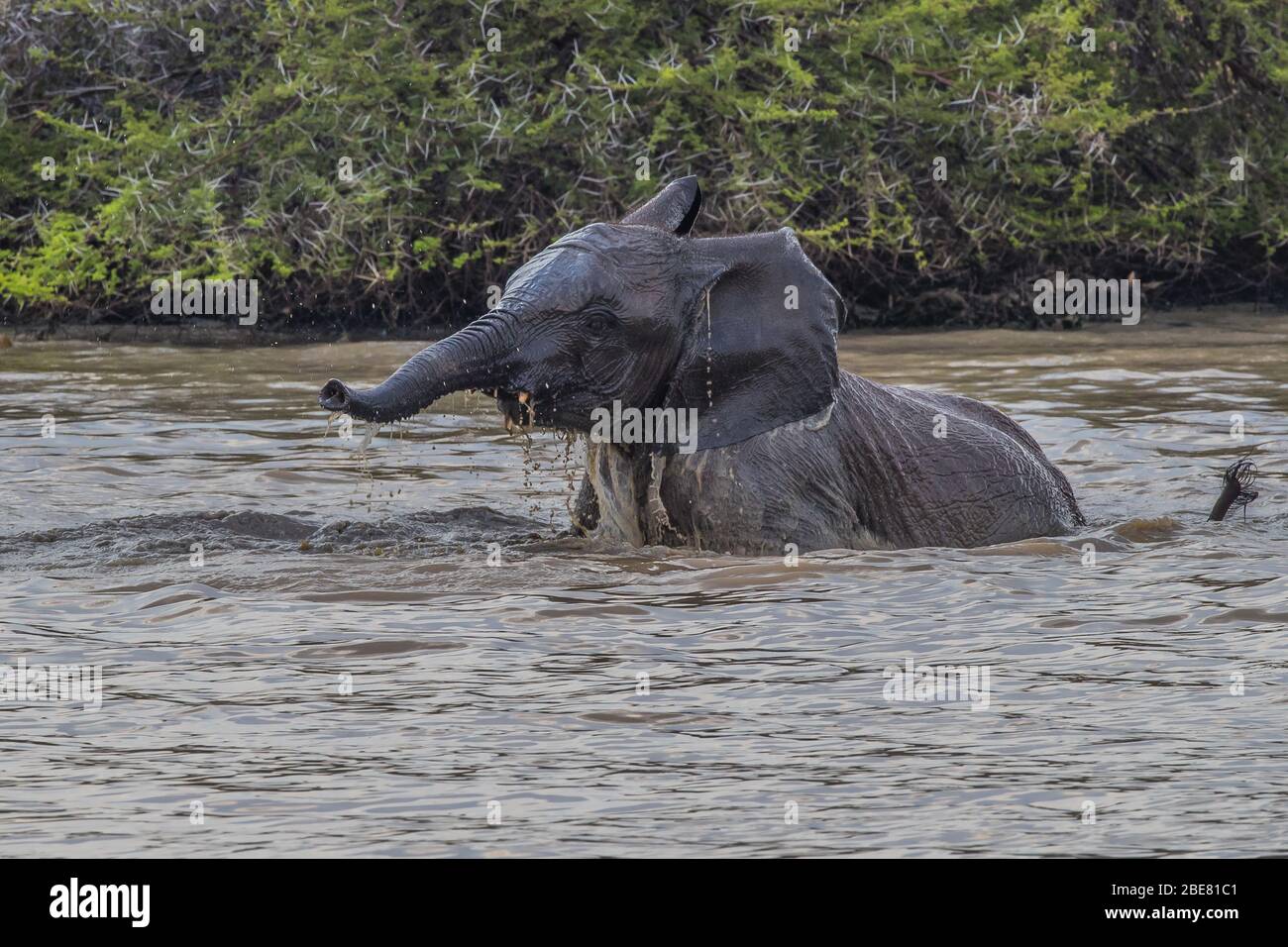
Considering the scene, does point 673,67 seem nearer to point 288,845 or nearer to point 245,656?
point 245,656

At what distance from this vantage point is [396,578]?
25.9 feet

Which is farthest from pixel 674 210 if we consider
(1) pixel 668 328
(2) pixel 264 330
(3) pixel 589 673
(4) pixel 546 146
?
A: (2) pixel 264 330

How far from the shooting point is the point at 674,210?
823cm

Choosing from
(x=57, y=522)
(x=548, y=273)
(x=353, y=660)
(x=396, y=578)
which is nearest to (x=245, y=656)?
(x=353, y=660)

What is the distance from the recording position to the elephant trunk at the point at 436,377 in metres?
7.23

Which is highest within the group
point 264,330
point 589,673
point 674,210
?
point 674,210

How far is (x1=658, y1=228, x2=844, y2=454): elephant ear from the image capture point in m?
8.05

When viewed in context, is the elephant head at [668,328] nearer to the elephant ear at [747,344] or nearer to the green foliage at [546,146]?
the elephant ear at [747,344]

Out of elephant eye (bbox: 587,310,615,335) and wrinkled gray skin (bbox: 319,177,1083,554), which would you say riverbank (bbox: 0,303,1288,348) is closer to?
wrinkled gray skin (bbox: 319,177,1083,554)

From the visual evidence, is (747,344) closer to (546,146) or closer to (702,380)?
(702,380)

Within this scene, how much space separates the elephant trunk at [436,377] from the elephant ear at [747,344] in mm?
774

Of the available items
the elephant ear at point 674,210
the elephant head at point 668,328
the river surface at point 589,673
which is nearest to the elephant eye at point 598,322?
the elephant head at point 668,328

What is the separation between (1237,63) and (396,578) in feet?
45.7

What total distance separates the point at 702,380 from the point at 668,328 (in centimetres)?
24
